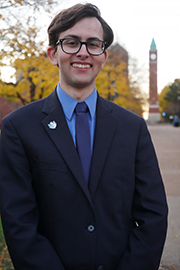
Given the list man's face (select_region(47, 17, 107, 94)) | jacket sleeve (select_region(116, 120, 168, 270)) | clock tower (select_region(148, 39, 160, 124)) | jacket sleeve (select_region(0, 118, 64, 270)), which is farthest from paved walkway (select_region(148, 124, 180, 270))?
clock tower (select_region(148, 39, 160, 124))

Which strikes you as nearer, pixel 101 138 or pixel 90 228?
pixel 90 228

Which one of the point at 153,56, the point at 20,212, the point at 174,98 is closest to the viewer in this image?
the point at 20,212

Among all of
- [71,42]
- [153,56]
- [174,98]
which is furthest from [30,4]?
[174,98]

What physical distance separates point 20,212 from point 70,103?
0.78 meters

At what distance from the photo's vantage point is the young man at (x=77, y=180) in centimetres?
187

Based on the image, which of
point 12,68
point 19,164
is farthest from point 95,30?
point 12,68

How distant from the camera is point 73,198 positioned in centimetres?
189

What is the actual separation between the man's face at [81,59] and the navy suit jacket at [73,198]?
23 centimetres

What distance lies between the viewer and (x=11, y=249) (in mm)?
1854

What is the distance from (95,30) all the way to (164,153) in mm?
11668

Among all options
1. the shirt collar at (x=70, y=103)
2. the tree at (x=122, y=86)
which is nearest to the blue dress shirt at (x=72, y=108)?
the shirt collar at (x=70, y=103)

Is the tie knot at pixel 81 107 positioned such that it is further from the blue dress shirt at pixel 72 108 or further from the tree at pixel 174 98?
the tree at pixel 174 98

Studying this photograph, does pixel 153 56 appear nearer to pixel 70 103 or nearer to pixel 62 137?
pixel 70 103

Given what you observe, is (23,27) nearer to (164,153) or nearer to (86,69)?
(86,69)
